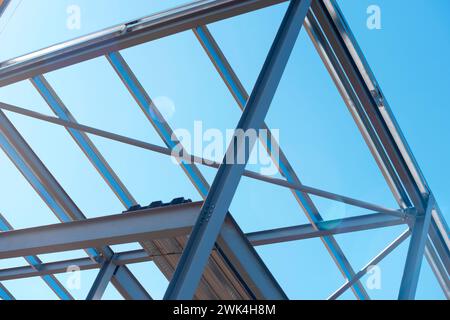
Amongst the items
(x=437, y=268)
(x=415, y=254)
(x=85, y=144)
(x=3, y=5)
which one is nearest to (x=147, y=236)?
(x=85, y=144)

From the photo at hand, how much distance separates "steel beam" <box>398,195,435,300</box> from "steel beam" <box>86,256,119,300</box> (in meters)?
5.15

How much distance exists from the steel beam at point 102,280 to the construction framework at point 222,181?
22 millimetres

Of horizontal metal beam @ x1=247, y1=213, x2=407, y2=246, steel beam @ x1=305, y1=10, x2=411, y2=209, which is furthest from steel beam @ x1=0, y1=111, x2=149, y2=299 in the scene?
steel beam @ x1=305, y1=10, x2=411, y2=209

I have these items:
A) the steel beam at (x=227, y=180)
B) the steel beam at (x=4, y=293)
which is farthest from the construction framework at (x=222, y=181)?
the steel beam at (x=4, y=293)

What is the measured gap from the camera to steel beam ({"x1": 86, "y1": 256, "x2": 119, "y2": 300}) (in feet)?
39.7

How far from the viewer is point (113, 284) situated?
42.4 ft

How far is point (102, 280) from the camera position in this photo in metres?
12.5

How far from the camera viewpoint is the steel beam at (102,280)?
12.1m

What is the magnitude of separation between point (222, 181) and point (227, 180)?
5 cm

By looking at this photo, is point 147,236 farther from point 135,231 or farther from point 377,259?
point 377,259

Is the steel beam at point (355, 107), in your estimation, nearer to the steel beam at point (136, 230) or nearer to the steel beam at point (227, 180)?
the steel beam at point (136, 230)

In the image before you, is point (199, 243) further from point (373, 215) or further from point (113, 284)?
point (113, 284)
